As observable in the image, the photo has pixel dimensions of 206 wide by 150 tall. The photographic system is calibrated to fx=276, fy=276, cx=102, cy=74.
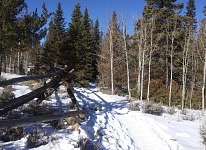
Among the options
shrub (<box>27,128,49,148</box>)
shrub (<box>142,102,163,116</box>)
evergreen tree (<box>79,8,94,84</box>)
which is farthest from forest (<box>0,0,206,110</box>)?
shrub (<box>27,128,49,148</box>)

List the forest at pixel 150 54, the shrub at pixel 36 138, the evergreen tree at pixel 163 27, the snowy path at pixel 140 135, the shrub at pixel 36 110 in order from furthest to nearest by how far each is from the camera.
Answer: the evergreen tree at pixel 163 27 → the forest at pixel 150 54 → the shrub at pixel 36 110 → the snowy path at pixel 140 135 → the shrub at pixel 36 138

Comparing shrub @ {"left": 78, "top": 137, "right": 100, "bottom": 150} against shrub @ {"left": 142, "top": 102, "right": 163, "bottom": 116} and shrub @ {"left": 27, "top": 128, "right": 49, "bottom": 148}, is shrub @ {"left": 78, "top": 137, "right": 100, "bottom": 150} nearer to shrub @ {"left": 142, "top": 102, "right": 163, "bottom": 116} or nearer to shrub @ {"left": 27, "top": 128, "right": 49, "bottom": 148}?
shrub @ {"left": 27, "top": 128, "right": 49, "bottom": 148}

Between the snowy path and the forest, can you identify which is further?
the forest

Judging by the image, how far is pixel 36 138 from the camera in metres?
6.17

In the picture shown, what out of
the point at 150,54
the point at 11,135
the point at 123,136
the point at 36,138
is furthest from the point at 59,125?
the point at 150,54

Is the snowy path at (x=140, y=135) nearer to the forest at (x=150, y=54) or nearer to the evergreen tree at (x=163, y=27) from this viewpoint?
the forest at (x=150, y=54)

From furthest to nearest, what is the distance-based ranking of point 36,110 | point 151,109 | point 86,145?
point 151,109, point 36,110, point 86,145

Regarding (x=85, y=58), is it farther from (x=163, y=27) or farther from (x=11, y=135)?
(x=11, y=135)

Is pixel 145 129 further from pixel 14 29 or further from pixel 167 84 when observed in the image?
pixel 167 84

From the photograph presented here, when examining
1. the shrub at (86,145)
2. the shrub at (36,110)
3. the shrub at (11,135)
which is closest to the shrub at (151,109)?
the shrub at (36,110)

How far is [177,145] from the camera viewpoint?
837 cm

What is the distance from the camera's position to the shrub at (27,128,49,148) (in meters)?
5.85

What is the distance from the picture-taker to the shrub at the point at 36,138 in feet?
19.2

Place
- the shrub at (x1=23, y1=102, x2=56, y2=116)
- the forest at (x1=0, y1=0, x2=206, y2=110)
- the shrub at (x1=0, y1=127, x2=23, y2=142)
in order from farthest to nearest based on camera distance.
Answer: the forest at (x1=0, y1=0, x2=206, y2=110)
the shrub at (x1=23, y1=102, x2=56, y2=116)
the shrub at (x1=0, y1=127, x2=23, y2=142)
